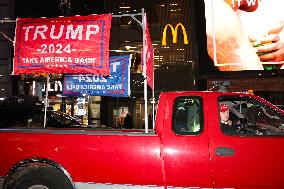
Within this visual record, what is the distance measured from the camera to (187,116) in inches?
181

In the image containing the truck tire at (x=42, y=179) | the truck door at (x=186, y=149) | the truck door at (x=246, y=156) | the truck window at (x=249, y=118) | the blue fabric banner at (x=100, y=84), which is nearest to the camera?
the truck door at (x=246, y=156)

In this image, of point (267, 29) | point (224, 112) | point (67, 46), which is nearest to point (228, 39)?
point (267, 29)

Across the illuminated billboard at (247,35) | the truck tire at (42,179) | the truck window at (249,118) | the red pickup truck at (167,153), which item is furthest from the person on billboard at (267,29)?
the truck tire at (42,179)

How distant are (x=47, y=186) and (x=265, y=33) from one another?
42.5 feet

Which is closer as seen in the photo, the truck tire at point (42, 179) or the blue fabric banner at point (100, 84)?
the truck tire at point (42, 179)

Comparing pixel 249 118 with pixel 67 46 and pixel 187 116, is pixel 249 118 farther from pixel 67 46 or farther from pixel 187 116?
pixel 67 46

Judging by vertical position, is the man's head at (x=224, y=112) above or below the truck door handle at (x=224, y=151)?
above

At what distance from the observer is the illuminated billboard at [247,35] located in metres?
14.2

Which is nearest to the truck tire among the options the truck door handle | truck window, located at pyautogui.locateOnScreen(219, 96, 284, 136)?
the truck door handle

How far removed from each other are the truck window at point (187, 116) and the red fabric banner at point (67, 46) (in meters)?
1.60

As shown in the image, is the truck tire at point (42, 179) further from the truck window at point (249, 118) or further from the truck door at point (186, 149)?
the truck window at point (249, 118)

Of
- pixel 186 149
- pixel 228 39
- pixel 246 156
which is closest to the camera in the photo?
pixel 246 156

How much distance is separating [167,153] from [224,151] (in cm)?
82

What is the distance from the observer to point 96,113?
17797 mm
